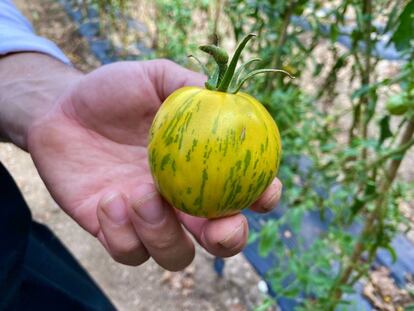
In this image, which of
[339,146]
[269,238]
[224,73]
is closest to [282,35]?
[339,146]

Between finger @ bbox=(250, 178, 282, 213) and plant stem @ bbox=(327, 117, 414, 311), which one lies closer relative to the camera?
finger @ bbox=(250, 178, 282, 213)

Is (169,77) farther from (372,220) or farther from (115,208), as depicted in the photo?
(372,220)

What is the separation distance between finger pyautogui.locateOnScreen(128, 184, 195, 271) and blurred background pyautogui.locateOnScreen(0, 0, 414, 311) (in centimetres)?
45

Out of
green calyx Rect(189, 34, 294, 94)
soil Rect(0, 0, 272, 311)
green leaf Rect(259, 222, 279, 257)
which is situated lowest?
soil Rect(0, 0, 272, 311)

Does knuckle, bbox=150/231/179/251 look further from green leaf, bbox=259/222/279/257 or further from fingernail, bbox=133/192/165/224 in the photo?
green leaf, bbox=259/222/279/257

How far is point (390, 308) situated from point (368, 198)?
0.77 metres

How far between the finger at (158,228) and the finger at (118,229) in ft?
0.06

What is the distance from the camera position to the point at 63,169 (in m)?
0.93

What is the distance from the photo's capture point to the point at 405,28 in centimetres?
87

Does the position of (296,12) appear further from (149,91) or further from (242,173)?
(242,173)

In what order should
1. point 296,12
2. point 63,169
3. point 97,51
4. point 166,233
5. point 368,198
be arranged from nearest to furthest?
point 166,233 → point 63,169 → point 368,198 → point 296,12 → point 97,51

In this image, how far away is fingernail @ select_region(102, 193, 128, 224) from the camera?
778 millimetres

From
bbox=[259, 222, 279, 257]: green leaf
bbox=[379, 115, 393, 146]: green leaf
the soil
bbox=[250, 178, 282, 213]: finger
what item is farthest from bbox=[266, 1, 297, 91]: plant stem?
the soil

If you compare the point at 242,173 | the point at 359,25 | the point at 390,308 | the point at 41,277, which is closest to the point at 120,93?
the point at 242,173
